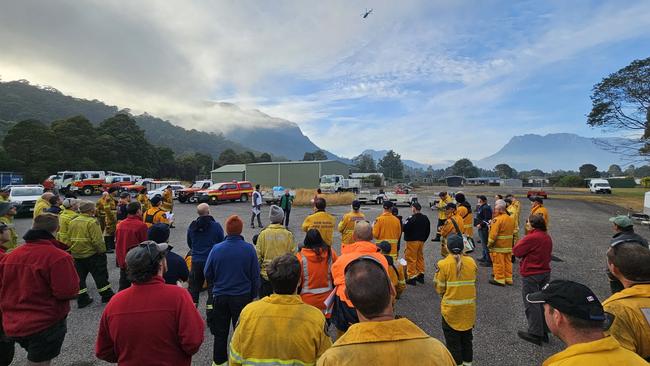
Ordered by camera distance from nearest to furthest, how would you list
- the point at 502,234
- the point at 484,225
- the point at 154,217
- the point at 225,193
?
the point at 502,234 < the point at 154,217 < the point at 484,225 < the point at 225,193

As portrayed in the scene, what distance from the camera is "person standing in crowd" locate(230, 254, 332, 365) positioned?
1.92m

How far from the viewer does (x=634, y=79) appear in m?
31.0

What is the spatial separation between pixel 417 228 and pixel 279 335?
16.7 ft

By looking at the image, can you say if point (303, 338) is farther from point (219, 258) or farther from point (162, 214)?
point (162, 214)

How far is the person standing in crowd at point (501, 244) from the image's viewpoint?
20.7 ft

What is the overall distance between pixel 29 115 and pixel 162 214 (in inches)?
4047

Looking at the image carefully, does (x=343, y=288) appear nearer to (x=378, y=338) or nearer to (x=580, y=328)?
(x=378, y=338)

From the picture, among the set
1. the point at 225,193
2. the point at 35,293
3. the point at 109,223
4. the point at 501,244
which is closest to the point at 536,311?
the point at 501,244

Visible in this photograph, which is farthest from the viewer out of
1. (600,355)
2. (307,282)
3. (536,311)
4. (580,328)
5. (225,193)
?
(225,193)

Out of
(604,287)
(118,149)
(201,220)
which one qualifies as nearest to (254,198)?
(201,220)

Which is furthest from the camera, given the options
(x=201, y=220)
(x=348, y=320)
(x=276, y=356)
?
(x=201, y=220)

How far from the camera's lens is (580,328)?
1511mm

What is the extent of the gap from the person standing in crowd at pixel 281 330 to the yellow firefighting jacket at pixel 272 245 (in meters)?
2.02

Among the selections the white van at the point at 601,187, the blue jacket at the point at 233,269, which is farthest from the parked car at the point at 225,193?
the white van at the point at 601,187
